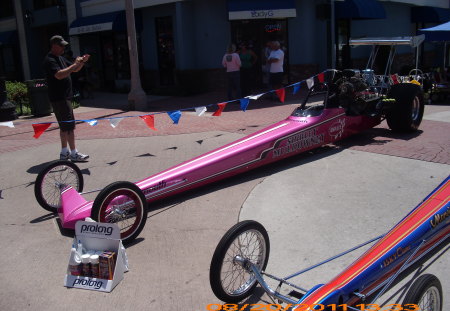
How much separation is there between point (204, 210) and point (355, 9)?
43.7ft

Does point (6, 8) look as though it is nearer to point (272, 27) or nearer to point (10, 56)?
point (10, 56)

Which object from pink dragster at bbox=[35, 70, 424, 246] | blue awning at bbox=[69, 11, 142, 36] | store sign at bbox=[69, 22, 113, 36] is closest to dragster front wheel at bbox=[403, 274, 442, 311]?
pink dragster at bbox=[35, 70, 424, 246]

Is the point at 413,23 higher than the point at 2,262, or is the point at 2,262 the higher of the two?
the point at 413,23

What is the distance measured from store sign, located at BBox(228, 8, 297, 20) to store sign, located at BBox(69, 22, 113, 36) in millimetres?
5455

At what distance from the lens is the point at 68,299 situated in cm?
362

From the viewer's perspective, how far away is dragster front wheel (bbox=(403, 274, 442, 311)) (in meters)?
2.63

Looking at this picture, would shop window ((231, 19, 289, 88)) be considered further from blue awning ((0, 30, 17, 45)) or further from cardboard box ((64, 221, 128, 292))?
blue awning ((0, 30, 17, 45))

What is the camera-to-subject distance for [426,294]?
2793 mm

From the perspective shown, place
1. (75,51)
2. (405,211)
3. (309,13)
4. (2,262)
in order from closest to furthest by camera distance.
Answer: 1. (2,262)
2. (405,211)
3. (309,13)
4. (75,51)

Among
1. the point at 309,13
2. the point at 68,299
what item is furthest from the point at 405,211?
the point at 309,13

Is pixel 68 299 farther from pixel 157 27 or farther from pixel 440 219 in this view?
pixel 157 27

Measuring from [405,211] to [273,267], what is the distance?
185 centimetres

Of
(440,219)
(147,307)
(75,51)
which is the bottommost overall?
(147,307)
